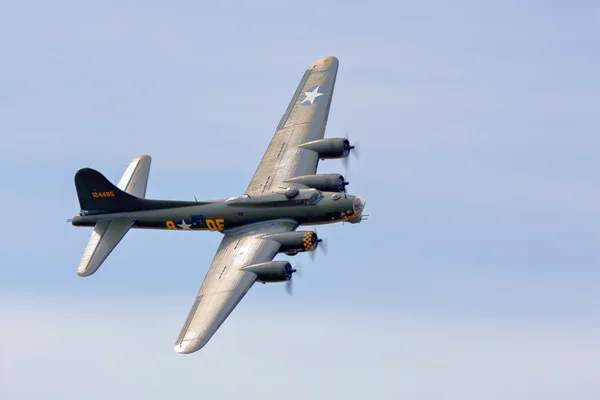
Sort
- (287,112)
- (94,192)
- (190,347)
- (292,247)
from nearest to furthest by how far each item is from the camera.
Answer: (190,347)
(292,247)
(94,192)
(287,112)

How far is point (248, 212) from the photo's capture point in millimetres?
82812

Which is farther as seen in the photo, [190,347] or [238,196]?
[238,196]

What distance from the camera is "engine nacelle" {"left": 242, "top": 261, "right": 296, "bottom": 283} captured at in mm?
76938

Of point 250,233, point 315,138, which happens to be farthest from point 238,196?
point 315,138

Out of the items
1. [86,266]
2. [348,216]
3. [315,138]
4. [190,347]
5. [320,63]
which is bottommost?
[190,347]

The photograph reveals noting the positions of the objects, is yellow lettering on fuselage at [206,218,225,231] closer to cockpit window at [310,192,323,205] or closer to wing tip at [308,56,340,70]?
cockpit window at [310,192,323,205]

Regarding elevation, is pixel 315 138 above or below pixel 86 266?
above

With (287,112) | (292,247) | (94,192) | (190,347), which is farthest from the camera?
(287,112)

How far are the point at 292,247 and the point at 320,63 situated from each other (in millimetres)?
20510

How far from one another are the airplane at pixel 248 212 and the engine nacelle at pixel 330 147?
0.07 m

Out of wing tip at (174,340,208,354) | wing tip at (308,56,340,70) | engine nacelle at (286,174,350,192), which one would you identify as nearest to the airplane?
engine nacelle at (286,174,350,192)

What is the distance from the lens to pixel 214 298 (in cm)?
7650

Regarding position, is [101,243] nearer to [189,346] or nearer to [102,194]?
[102,194]

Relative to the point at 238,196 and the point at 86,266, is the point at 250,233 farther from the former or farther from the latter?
the point at 86,266
